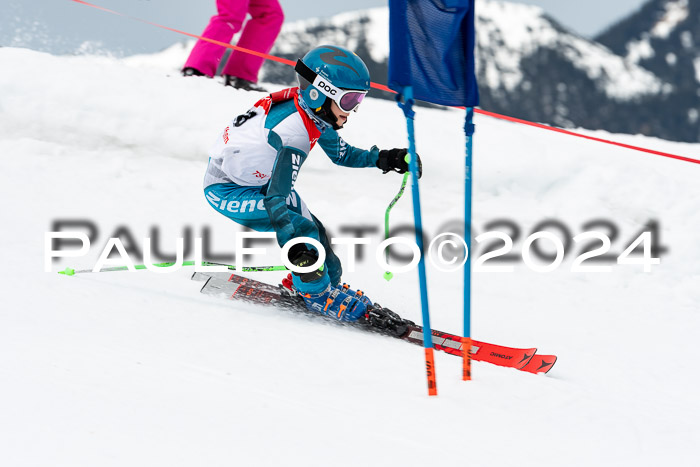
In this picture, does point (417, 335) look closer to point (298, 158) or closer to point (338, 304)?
point (338, 304)

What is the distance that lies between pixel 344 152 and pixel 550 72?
10602cm

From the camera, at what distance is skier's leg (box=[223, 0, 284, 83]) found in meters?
7.21

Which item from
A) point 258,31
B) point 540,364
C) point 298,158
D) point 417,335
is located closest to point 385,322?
point 417,335

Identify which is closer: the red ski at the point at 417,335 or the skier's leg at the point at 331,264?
the red ski at the point at 417,335

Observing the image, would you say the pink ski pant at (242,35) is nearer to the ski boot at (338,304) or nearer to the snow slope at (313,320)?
the snow slope at (313,320)

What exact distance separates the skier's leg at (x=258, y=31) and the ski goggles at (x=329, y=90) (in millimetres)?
4124

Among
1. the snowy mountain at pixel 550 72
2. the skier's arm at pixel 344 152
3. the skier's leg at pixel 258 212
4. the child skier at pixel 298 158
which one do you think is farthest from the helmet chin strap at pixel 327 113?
the snowy mountain at pixel 550 72

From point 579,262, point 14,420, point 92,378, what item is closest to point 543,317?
point 579,262

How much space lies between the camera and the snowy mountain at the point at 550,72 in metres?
92.0

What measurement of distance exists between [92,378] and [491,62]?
116 m

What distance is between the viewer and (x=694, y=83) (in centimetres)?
8512

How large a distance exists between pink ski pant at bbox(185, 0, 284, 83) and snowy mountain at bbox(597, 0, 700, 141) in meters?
79.8

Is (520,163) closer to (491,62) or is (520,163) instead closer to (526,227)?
(526,227)

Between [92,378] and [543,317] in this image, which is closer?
[92,378]
